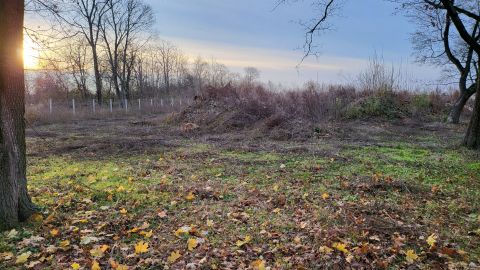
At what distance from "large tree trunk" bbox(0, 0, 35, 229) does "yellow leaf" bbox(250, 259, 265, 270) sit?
276cm

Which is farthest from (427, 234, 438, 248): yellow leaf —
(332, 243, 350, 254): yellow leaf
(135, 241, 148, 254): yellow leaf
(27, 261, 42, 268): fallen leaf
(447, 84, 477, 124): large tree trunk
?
(447, 84, 477, 124): large tree trunk

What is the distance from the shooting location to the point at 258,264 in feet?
10.2

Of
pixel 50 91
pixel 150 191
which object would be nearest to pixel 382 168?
pixel 150 191

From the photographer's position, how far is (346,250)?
10.9 feet

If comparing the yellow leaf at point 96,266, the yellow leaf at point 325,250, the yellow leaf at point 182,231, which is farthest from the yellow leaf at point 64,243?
the yellow leaf at point 325,250

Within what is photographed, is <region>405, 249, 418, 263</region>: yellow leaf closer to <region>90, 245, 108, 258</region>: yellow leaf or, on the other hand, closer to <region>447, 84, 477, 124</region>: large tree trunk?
<region>90, 245, 108, 258</region>: yellow leaf

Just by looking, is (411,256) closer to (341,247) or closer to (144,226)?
(341,247)

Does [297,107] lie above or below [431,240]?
above

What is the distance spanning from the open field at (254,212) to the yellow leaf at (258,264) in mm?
11

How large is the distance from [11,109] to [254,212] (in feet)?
10.2

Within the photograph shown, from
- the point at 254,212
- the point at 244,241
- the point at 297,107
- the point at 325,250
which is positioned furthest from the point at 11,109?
the point at 297,107

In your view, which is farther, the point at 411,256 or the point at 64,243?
the point at 64,243

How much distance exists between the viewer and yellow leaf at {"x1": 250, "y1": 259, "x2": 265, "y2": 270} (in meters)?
3.01

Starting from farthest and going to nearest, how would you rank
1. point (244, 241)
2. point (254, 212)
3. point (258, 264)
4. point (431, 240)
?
point (254, 212), point (244, 241), point (431, 240), point (258, 264)
